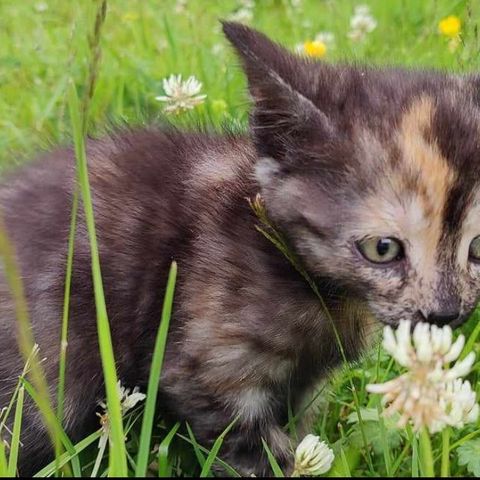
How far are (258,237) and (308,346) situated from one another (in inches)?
11.3

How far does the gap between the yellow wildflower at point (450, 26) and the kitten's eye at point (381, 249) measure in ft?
8.04

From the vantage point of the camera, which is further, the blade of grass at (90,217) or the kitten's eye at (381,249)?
the kitten's eye at (381,249)

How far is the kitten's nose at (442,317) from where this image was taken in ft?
5.03

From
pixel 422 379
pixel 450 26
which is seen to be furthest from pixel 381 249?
pixel 450 26

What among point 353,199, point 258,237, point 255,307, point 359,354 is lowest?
point 359,354

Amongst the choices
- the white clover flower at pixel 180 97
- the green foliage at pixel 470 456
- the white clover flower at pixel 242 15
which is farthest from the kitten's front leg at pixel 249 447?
the white clover flower at pixel 242 15

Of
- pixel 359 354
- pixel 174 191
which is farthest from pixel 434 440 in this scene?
pixel 174 191

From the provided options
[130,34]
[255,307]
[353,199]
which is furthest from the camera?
[130,34]

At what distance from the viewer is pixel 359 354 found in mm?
2082

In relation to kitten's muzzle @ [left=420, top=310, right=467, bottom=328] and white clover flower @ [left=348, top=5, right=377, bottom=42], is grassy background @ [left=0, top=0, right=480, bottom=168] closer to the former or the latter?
white clover flower @ [left=348, top=5, right=377, bottom=42]

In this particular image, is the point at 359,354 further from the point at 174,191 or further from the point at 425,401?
the point at 425,401

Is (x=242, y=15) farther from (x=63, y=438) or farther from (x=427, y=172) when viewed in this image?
(x=63, y=438)

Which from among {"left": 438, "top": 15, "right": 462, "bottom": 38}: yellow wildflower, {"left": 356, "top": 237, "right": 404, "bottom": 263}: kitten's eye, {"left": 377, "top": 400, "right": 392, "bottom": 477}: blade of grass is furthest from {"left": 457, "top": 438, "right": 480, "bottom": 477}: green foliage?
{"left": 438, "top": 15, "right": 462, "bottom": 38}: yellow wildflower

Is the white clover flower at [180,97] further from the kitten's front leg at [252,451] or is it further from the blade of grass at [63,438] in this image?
the blade of grass at [63,438]
